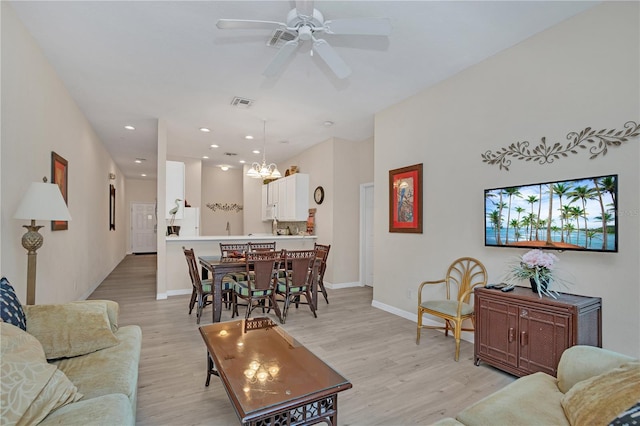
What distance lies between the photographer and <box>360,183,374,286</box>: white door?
6.32 meters

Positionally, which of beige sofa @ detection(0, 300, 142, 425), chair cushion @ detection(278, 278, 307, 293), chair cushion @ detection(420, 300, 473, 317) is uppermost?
beige sofa @ detection(0, 300, 142, 425)

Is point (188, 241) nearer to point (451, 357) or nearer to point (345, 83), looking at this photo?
point (345, 83)

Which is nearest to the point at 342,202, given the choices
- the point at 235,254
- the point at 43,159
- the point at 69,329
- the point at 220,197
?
the point at 235,254

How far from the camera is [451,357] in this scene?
3.02 m

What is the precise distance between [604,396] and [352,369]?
1828 mm

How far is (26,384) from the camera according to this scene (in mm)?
1302

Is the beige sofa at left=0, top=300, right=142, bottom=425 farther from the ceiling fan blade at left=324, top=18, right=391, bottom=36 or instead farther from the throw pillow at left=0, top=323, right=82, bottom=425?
the ceiling fan blade at left=324, top=18, right=391, bottom=36

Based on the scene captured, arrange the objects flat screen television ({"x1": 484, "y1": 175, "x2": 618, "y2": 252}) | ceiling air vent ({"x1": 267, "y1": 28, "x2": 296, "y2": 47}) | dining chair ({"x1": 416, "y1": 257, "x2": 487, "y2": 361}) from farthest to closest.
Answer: dining chair ({"x1": 416, "y1": 257, "x2": 487, "y2": 361}) < ceiling air vent ({"x1": 267, "y1": 28, "x2": 296, "y2": 47}) < flat screen television ({"x1": 484, "y1": 175, "x2": 618, "y2": 252})

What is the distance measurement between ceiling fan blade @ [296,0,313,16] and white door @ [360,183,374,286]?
4.26 m

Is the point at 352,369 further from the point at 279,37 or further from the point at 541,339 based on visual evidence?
the point at 279,37

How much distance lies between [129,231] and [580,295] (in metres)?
13.3

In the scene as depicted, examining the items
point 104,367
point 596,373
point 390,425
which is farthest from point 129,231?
point 596,373

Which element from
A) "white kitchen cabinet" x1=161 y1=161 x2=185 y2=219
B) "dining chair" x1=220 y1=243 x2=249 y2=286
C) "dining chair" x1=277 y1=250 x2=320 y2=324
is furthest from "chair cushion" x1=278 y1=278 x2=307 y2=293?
"white kitchen cabinet" x1=161 y1=161 x2=185 y2=219

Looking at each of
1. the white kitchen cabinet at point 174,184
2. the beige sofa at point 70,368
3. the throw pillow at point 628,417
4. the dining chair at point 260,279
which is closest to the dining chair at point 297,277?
the dining chair at point 260,279
